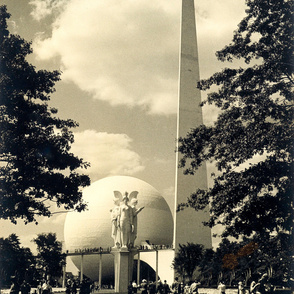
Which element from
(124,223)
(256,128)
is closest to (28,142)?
(256,128)

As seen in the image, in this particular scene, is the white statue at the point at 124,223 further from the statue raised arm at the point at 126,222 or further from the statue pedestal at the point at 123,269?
the statue pedestal at the point at 123,269

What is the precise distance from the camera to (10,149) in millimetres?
18719

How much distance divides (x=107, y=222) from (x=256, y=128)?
3887 centimetres

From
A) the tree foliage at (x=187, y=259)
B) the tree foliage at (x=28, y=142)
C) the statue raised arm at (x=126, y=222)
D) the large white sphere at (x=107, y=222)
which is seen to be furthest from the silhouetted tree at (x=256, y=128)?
the large white sphere at (x=107, y=222)

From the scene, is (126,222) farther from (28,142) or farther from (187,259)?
(28,142)

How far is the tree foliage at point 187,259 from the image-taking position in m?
43.9

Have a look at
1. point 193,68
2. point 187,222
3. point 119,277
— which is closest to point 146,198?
point 187,222

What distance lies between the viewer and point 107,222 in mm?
54812

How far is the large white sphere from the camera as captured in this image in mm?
54500

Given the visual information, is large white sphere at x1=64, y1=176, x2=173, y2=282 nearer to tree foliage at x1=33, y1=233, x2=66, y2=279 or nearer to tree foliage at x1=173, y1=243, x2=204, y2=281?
tree foliage at x1=33, y1=233, x2=66, y2=279

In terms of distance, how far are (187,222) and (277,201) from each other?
28.6 m

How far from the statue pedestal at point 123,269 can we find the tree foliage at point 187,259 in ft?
35.6

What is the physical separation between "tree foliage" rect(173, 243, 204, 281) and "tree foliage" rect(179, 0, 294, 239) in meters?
24.7

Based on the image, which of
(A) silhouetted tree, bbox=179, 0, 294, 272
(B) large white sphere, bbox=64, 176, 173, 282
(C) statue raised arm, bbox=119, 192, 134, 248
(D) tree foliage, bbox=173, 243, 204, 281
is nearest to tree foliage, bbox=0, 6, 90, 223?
(A) silhouetted tree, bbox=179, 0, 294, 272
